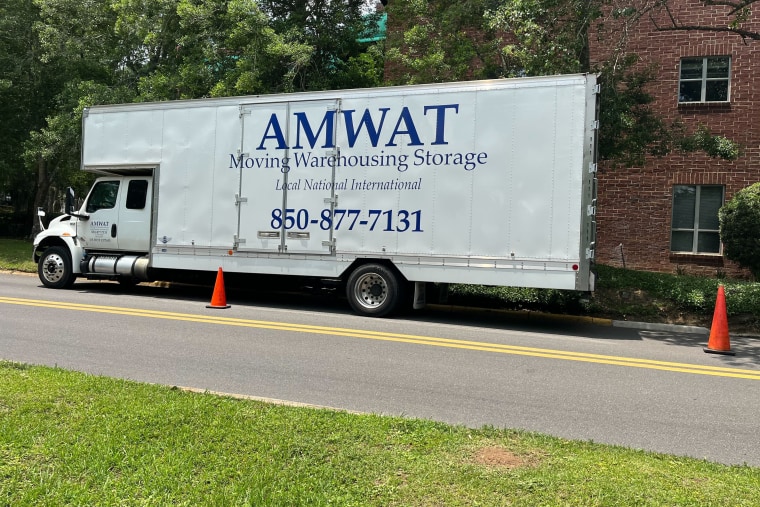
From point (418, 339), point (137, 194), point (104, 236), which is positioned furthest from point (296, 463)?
point (104, 236)

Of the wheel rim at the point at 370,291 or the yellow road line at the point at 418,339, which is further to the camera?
the wheel rim at the point at 370,291

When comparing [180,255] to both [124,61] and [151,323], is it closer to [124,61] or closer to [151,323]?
[151,323]

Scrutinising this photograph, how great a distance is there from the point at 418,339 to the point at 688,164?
12476 mm

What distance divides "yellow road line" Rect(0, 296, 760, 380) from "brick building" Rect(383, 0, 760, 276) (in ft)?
34.5

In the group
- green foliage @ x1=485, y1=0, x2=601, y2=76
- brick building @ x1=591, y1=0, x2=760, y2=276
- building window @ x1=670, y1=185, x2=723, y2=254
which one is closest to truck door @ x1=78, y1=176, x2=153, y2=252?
green foliage @ x1=485, y1=0, x2=601, y2=76

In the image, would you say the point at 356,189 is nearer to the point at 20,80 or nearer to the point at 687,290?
the point at 687,290

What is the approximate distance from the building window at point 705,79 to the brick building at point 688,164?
Result: 0.08 ft

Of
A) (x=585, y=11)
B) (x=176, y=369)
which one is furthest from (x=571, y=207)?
(x=176, y=369)

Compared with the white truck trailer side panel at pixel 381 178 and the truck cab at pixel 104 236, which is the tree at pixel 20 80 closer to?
the truck cab at pixel 104 236

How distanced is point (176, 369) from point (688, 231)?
15713mm

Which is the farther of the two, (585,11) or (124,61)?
(124,61)

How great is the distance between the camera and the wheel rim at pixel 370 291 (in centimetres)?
1050

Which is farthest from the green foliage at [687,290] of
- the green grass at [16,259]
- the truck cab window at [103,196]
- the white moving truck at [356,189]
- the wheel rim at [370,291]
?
the green grass at [16,259]

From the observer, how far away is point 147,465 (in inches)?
137
